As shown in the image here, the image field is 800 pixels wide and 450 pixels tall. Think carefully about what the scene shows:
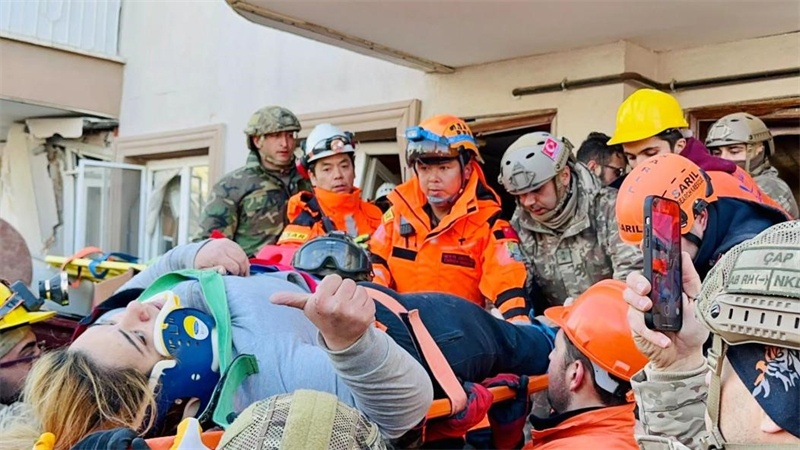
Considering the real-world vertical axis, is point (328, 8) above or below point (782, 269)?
above

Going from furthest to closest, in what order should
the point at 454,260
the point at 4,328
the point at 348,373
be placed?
the point at 454,260 < the point at 4,328 < the point at 348,373

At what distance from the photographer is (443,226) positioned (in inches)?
149

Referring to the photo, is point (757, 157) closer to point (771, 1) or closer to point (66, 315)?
point (771, 1)

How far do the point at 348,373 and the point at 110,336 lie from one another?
2.34 feet

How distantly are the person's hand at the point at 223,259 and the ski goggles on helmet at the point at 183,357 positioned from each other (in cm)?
36

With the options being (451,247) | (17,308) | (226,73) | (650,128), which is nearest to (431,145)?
(451,247)

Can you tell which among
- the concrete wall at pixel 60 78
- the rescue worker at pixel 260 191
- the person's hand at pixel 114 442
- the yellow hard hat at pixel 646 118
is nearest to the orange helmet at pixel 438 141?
the yellow hard hat at pixel 646 118

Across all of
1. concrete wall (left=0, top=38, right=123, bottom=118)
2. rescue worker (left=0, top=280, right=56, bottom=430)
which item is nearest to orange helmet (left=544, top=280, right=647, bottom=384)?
rescue worker (left=0, top=280, right=56, bottom=430)

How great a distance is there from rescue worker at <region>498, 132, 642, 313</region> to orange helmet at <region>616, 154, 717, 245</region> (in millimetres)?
782

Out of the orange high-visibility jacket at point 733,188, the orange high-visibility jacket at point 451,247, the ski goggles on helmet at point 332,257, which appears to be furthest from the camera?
the orange high-visibility jacket at point 451,247

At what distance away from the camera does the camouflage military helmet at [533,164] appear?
3.54 meters

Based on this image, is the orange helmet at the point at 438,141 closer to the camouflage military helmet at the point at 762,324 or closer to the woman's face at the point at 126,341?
the woman's face at the point at 126,341

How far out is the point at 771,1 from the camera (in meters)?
4.12

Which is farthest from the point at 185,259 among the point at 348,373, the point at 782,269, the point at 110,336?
the point at 782,269
